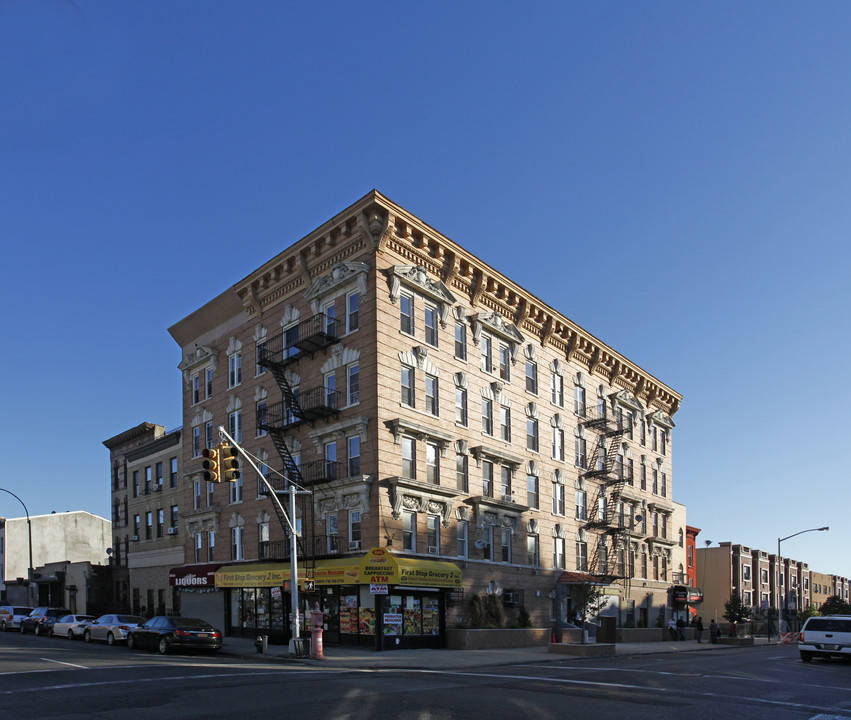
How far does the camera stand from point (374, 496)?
102 ft

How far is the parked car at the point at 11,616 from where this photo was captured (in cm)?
4706

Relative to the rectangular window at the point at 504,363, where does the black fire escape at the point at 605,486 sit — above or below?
below

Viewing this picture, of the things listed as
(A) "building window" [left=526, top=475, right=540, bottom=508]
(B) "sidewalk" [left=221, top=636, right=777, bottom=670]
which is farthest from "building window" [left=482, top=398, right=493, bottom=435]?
(B) "sidewalk" [left=221, top=636, right=777, bottom=670]

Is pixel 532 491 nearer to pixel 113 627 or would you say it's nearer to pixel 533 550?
pixel 533 550

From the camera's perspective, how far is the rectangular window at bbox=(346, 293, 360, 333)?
33625mm

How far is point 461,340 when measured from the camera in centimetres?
3753

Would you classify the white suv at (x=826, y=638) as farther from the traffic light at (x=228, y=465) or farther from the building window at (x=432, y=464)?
the traffic light at (x=228, y=465)

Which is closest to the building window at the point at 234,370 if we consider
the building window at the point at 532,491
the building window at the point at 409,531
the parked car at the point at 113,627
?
the parked car at the point at 113,627

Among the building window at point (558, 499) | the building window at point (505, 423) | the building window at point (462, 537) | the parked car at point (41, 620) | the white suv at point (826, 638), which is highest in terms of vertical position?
the building window at point (505, 423)

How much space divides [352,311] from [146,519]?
25027 mm

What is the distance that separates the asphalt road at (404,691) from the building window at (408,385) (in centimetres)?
1271

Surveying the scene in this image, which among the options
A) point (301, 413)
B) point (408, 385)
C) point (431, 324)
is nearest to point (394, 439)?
point (408, 385)

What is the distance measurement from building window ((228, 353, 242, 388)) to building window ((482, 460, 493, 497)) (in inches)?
522

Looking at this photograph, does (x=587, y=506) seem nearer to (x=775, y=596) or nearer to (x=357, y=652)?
(x=357, y=652)
